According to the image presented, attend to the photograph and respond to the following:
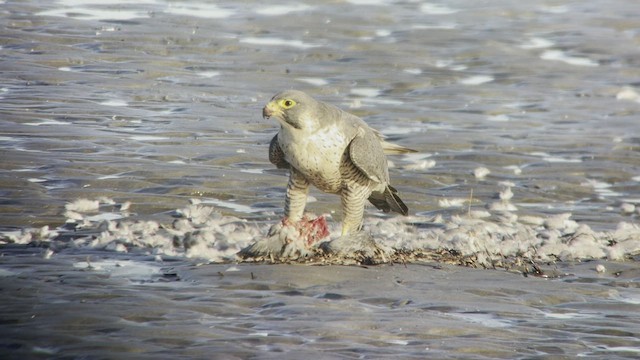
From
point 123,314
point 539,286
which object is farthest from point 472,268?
point 123,314

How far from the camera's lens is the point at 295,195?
8898 millimetres

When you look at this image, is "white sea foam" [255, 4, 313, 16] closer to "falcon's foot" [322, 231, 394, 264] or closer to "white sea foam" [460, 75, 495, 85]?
"white sea foam" [460, 75, 495, 85]

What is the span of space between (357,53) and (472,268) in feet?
33.1

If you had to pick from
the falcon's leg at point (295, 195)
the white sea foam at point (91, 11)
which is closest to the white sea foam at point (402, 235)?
the falcon's leg at point (295, 195)

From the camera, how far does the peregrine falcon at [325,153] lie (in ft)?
27.8

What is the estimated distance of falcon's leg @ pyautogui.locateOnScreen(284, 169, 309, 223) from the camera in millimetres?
8812

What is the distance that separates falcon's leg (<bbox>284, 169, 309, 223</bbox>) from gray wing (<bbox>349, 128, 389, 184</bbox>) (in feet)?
1.25

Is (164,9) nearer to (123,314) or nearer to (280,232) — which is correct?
(280,232)

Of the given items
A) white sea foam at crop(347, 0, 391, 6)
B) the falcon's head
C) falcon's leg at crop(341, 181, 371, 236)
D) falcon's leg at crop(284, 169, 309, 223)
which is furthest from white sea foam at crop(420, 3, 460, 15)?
the falcon's head

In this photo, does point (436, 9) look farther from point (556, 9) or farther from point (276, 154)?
point (276, 154)

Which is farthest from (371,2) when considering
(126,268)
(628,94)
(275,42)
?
(126,268)

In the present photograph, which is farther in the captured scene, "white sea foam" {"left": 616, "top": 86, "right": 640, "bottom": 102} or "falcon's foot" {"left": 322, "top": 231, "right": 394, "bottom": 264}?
"white sea foam" {"left": 616, "top": 86, "right": 640, "bottom": 102}

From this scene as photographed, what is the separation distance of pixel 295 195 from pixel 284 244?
1.61 ft

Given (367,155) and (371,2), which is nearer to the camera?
(367,155)
